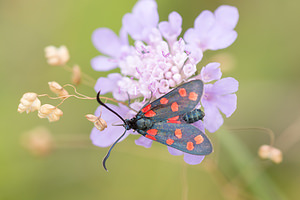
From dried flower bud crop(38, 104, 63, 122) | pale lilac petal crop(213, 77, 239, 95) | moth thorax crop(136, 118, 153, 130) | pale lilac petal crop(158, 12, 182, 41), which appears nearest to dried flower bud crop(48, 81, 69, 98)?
dried flower bud crop(38, 104, 63, 122)

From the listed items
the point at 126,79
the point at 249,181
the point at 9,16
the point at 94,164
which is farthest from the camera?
the point at 9,16

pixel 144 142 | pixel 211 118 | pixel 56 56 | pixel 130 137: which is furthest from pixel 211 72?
pixel 130 137

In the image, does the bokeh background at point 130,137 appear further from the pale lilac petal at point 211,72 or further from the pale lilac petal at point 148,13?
the pale lilac petal at point 211,72

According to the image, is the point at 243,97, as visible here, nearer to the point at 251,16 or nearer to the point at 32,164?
the point at 251,16

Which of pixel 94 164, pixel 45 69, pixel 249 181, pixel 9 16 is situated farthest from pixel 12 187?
pixel 249 181

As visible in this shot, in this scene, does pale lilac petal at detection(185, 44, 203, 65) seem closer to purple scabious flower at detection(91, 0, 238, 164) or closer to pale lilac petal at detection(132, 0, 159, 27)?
purple scabious flower at detection(91, 0, 238, 164)

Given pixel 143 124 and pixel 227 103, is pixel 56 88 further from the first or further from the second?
pixel 227 103

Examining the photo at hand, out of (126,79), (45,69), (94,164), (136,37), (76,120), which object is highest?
(136,37)
